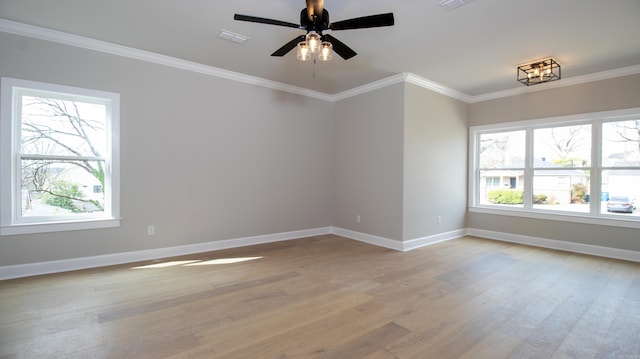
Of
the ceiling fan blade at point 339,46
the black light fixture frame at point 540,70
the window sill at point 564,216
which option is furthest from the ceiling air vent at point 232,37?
the window sill at point 564,216

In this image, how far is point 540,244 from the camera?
5023mm

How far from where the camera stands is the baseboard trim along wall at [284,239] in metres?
3.39

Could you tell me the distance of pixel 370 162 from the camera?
522cm

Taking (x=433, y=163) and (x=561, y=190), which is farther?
(x=433, y=163)

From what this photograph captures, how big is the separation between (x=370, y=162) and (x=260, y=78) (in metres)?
2.41

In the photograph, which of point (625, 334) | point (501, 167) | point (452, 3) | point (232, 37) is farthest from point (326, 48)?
point (501, 167)

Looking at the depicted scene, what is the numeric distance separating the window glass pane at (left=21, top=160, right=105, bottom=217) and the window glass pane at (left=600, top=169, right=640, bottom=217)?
24.3ft

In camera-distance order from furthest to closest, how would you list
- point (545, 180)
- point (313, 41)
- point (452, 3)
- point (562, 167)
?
1. point (545, 180)
2. point (562, 167)
3. point (452, 3)
4. point (313, 41)

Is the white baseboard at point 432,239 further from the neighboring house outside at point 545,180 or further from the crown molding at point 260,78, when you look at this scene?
the crown molding at point 260,78

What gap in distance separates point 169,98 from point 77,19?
126cm

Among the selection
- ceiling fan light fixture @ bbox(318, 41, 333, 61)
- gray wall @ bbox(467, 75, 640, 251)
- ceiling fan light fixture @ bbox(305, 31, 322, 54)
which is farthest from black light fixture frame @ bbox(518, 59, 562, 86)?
ceiling fan light fixture @ bbox(305, 31, 322, 54)

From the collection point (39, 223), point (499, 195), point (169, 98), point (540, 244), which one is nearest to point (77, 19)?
point (169, 98)

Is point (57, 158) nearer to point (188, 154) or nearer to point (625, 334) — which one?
point (188, 154)

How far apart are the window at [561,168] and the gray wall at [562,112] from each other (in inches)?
4.7
